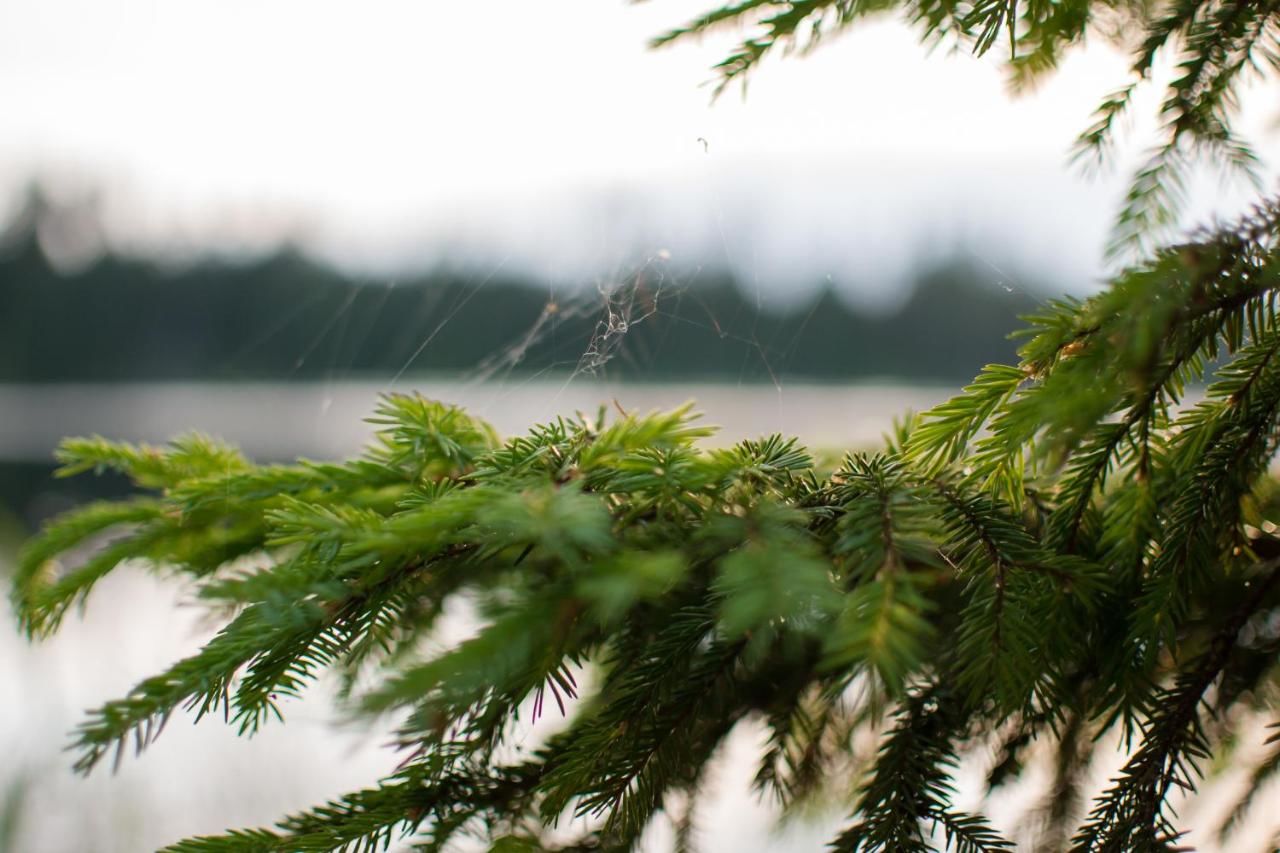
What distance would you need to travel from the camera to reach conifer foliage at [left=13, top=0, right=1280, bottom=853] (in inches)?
11.4

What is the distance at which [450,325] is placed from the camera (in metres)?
1.44

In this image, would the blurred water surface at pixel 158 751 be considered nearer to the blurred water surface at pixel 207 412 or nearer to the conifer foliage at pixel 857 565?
the blurred water surface at pixel 207 412

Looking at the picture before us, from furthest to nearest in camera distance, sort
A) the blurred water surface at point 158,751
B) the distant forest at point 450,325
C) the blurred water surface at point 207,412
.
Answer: the blurred water surface at point 207,412 < the blurred water surface at point 158,751 < the distant forest at point 450,325

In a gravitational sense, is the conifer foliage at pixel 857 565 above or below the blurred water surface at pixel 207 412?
below

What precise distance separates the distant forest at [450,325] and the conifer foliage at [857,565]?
162 mm

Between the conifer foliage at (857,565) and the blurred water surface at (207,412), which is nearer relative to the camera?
the conifer foliage at (857,565)

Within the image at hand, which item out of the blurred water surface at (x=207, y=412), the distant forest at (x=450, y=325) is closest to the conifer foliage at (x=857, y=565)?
the distant forest at (x=450, y=325)

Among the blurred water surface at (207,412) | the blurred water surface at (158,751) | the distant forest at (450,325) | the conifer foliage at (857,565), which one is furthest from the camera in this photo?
the blurred water surface at (207,412)

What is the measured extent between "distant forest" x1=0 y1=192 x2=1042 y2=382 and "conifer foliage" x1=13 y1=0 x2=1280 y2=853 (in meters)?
0.16

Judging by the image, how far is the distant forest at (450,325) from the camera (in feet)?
2.91

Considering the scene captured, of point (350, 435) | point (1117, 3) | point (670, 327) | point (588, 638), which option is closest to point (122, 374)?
point (350, 435)

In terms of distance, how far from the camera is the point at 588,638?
19.5 inches

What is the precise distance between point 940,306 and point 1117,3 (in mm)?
1095

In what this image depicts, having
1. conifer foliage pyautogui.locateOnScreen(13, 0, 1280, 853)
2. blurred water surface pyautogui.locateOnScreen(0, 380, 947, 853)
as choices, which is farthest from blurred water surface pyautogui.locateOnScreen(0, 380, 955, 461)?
conifer foliage pyautogui.locateOnScreen(13, 0, 1280, 853)
